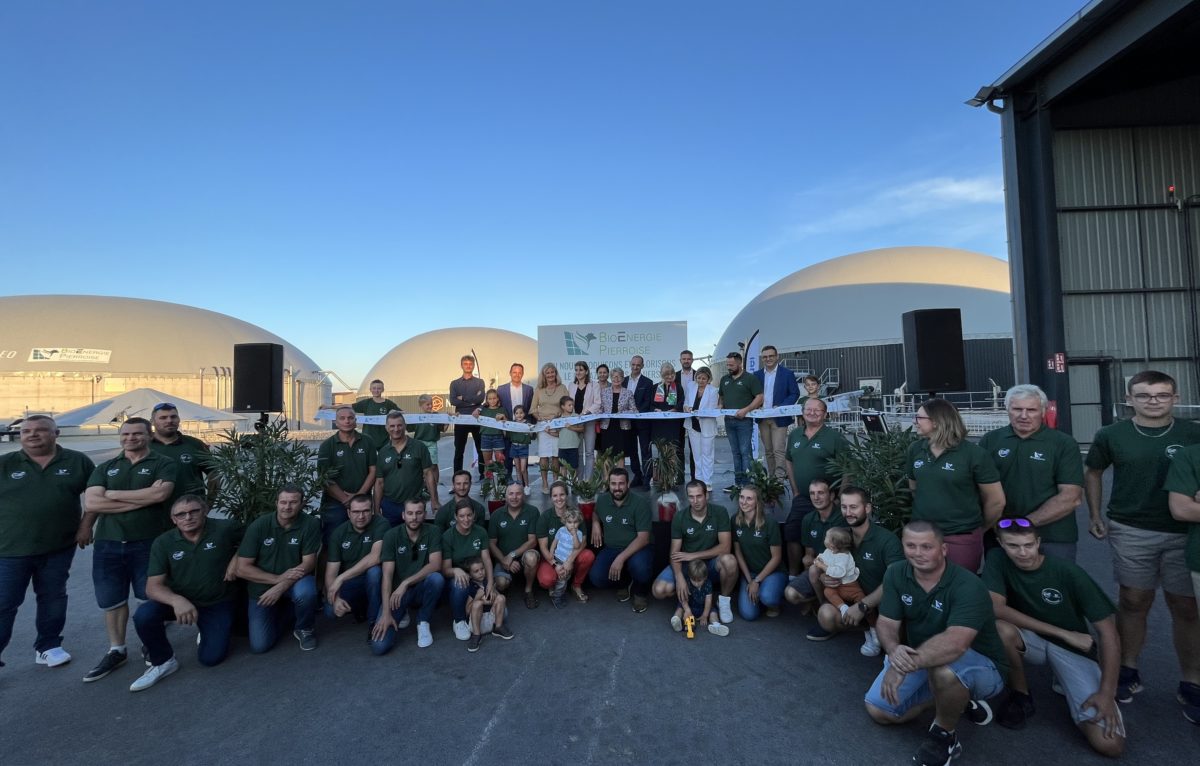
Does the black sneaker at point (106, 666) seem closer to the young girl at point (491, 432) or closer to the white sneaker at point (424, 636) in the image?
the white sneaker at point (424, 636)

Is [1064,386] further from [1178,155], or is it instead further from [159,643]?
[159,643]

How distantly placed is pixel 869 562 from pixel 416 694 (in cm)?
320

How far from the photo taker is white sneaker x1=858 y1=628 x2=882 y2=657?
393 centimetres

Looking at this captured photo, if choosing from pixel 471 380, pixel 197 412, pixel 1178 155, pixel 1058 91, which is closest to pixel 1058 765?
pixel 471 380

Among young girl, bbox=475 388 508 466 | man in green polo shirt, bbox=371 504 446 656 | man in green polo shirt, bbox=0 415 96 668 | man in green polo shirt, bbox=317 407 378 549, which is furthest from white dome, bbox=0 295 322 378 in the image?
man in green polo shirt, bbox=371 504 446 656

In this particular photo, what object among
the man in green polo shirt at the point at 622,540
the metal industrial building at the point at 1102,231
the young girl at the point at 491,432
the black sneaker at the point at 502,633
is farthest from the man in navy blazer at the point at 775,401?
the metal industrial building at the point at 1102,231

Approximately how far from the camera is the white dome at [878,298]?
33.0 m

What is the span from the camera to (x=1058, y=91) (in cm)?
1128

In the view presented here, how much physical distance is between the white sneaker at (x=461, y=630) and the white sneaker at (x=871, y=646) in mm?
2947

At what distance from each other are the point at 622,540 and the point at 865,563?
6.91 feet

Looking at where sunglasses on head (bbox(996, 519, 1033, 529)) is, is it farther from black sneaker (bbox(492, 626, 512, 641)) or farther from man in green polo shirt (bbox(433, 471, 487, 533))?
man in green polo shirt (bbox(433, 471, 487, 533))

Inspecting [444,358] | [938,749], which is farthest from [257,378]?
[444,358]

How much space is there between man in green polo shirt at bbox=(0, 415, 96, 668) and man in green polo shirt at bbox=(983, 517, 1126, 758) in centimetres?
606

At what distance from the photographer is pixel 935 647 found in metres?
2.84
